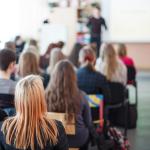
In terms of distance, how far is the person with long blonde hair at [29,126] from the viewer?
1083mm

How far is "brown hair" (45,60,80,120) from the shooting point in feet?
5.91

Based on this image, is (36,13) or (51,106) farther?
(36,13)

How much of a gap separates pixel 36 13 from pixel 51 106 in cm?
665

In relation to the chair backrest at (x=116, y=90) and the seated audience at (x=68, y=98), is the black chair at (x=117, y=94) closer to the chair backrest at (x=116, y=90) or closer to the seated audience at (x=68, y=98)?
the chair backrest at (x=116, y=90)

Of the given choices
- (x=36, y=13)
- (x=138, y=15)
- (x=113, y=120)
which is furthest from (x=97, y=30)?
(x=113, y=120)

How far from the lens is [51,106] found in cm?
182

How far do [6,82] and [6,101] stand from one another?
17 cm

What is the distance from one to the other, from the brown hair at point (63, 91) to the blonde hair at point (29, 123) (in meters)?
0.67

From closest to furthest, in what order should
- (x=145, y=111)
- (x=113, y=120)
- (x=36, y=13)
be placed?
(x=113, y=120) < (x=145, y=111) < (x=36, y=13)

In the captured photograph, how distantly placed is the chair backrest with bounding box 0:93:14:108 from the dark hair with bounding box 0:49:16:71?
1.07ft

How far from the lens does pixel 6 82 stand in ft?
5.67

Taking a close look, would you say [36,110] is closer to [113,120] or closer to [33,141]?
[33,141]

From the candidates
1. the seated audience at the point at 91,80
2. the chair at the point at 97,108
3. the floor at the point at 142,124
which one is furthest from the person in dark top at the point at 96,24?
the chair at the point at 97,108

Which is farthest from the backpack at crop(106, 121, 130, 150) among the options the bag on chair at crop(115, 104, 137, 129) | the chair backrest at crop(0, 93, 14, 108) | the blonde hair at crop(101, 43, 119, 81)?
the chair backrest at crop(0, 93, 14, 108)
